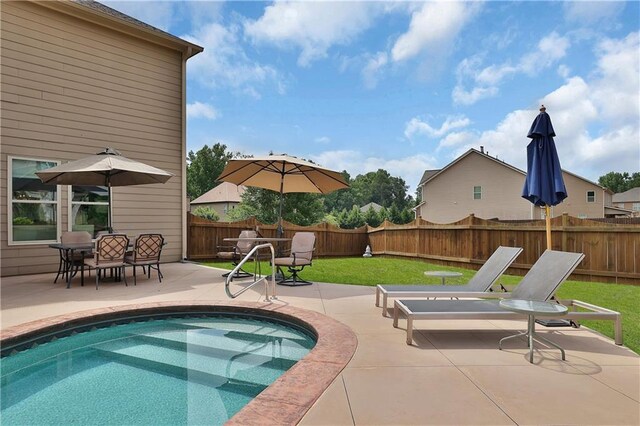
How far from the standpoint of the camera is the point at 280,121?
92.6ft

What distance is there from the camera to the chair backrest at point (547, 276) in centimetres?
372

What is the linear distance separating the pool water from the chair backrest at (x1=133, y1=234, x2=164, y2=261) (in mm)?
2600

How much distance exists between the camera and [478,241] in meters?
10.3

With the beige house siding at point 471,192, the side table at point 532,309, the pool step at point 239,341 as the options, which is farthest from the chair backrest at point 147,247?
the beige house siding at point 471,192

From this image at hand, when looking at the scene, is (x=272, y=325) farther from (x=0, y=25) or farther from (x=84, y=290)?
(x=0, y=25)

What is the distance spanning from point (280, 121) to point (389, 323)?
25.6 meters

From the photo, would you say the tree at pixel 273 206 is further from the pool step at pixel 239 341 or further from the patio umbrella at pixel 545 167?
the patio umbrella at pixel 545 167

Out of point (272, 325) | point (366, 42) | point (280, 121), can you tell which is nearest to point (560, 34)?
point (366, 42)

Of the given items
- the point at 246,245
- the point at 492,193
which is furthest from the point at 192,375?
the point at 492,193

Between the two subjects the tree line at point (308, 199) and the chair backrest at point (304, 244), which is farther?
the tree line at point (308, 199)

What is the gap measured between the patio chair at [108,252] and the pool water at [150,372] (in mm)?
2383

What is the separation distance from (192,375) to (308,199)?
24.9 metres

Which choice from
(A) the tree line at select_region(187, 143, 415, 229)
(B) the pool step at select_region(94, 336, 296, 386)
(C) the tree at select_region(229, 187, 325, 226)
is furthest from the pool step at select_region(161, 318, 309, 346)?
(C) the tree at select_region(229, 187, 325, 226)

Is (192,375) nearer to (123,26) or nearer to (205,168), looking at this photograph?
(123,26)
